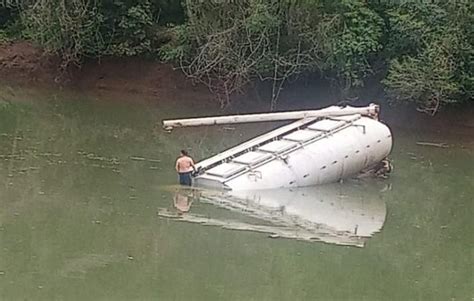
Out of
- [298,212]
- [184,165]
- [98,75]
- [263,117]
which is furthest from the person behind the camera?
[98,75]

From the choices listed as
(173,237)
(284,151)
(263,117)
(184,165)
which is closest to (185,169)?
(184,165)

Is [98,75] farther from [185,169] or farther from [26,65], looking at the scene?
[185,169]

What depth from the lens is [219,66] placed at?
3011cm

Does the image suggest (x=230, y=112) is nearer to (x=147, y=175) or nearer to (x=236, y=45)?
(x=236, y=45)

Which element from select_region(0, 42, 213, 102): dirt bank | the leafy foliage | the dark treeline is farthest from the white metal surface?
select_region(0, 42, 213, 102): dirt bank

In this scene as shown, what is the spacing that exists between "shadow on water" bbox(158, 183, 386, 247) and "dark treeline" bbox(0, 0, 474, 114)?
9.27m

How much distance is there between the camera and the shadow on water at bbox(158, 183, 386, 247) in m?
15.5

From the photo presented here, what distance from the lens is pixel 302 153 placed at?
64.1ft

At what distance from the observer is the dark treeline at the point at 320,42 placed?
91.0ft

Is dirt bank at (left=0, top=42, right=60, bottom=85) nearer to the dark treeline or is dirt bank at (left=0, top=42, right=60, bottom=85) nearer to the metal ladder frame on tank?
the dark treeline

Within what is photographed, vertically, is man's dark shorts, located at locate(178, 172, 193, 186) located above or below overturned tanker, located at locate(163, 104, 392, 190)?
below

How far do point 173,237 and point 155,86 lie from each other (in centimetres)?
1883

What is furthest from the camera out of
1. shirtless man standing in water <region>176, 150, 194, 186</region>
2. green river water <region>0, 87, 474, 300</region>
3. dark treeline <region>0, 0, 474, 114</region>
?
dark treeline <region>0, 0, 474, 114</region>

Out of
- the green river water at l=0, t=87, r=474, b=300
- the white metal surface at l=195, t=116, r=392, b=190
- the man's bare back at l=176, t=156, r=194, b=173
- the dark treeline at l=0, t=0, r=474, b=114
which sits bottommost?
the green river water at l=0, t=87, r=474, b=300
